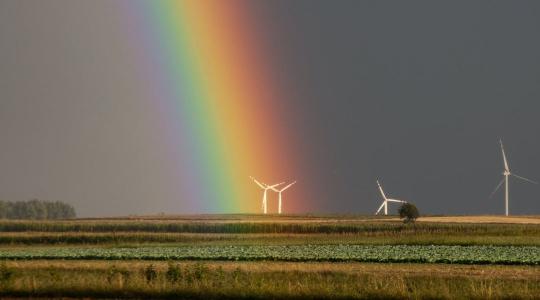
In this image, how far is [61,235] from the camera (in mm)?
89312

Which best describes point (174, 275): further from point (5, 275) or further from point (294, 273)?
point (5, 275)

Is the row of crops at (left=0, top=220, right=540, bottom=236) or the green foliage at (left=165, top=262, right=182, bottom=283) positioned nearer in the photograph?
the green foliage at (left=165, top=262, right=182, bottom=283)

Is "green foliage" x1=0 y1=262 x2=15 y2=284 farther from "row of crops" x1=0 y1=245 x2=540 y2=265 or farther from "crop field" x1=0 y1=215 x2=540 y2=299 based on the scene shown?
"row of crops" x1=0 y1=245 x2=540 y2=265

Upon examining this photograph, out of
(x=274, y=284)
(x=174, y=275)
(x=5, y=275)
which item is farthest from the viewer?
(x=174, y=275)

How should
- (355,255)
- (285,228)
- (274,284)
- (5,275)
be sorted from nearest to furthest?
(274,284) < (5,275) < (355,255) < (285,228)

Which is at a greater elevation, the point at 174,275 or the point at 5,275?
the point at 5,275

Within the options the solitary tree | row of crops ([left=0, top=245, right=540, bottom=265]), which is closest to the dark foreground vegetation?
row of crops ([left=0, top=245, right=540, bottom=265])

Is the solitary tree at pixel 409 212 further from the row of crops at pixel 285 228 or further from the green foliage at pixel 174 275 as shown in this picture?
the green foliage at pixel 174 275

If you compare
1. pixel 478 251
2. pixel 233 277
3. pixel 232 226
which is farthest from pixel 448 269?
pixel 232 226

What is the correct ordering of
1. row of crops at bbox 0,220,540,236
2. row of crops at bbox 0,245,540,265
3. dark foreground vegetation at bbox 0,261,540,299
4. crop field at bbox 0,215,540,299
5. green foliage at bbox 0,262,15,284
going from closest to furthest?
dark foreground vegetation at bbox 0,261,540,299, crop field at bbox 0,215,540,299, green foliage at bbox 0,262,15,284, row of crops at bbox 0,245,540,265, row of crops at bbox 0,220,540,236

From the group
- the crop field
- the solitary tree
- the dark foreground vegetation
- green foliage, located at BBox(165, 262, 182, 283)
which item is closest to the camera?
the dark foreground vegetation

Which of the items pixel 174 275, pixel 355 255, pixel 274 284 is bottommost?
pixel 274 284

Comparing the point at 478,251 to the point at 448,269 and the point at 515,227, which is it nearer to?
the point at 448,269

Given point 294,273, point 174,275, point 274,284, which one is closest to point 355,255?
point 294,273
